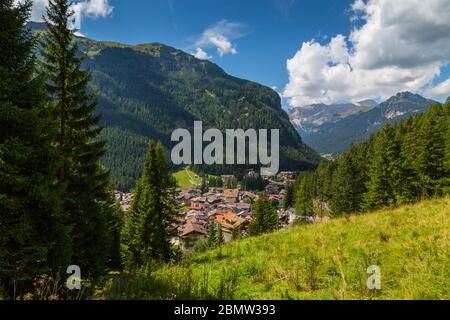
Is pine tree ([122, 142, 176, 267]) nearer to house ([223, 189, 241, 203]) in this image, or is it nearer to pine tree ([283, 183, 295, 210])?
pine tree ([283, 183, 295, 210])

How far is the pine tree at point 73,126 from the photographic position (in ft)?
52.6

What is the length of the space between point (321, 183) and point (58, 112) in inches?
3668

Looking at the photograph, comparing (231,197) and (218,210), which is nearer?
(218,210)

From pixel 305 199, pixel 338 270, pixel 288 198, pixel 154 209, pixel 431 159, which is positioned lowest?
pixel 338 270

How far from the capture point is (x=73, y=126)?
16.5 m

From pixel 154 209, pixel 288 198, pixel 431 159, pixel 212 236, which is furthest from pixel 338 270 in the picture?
pixel 288 198

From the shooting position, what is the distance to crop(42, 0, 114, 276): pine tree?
16047mm

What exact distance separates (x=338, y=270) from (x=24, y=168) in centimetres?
1019

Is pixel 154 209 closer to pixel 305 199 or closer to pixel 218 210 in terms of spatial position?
pixel 305 199

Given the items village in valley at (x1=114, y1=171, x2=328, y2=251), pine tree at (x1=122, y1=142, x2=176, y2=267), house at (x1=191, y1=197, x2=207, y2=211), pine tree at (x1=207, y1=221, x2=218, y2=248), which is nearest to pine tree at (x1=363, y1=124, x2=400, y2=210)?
pine tree at (x1=207, y1=221, x2=218, y2=248)

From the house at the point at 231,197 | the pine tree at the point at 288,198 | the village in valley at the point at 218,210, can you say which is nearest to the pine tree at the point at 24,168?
the village in valley at the point at 218,210

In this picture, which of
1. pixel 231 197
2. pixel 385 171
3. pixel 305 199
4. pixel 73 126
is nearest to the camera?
pixel 73 126
